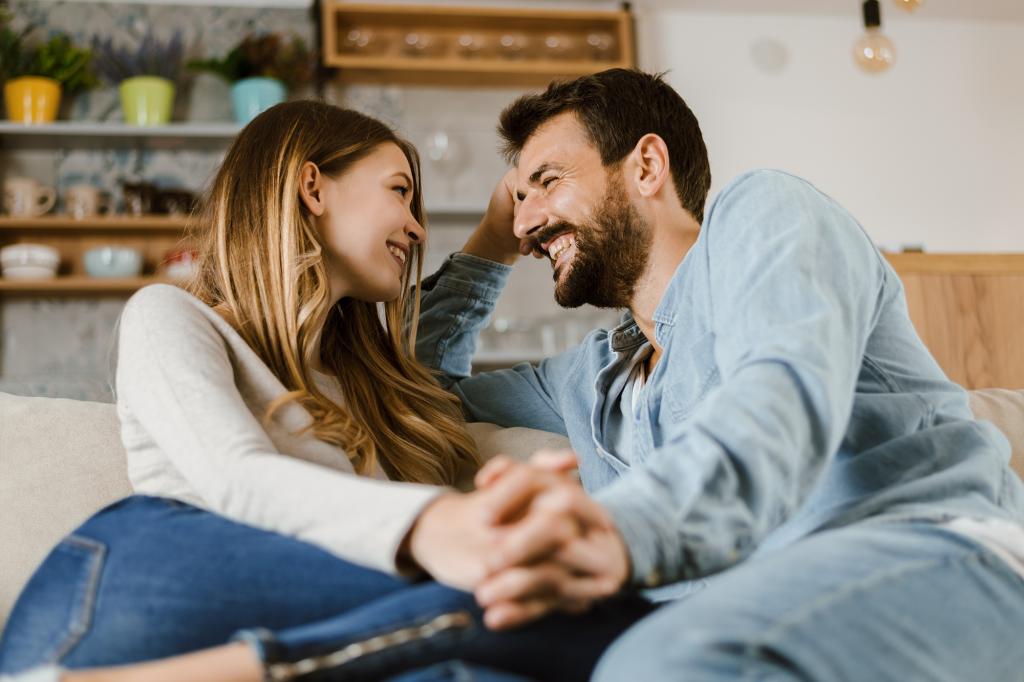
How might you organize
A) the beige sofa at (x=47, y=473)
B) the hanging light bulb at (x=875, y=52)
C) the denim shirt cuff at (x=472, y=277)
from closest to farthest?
the beige sofa at (x=47, y=473) < the denim shirt cuff at (x=472, y=277) < the hanging light bulb at (x=875, y=52)

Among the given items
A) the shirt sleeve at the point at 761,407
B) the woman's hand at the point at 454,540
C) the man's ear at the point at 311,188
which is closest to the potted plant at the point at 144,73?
the man's ear at the point at 311,188

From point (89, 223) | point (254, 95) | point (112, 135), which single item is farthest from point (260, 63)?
point (89, 223)

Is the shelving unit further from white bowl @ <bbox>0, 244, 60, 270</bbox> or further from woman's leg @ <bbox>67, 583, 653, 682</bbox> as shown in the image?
woman's leg @ <bbox>67, 583, 653, 682</bbox>

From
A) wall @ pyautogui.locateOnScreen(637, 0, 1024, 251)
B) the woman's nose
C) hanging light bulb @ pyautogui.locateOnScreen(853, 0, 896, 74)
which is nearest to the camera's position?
the woman's nose

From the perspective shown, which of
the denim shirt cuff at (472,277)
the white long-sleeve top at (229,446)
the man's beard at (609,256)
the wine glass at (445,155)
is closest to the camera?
the white long-sleeve top at (229,446)

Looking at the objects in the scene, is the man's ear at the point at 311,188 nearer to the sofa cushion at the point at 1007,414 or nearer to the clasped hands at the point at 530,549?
the clasped hands at the point at 530,549

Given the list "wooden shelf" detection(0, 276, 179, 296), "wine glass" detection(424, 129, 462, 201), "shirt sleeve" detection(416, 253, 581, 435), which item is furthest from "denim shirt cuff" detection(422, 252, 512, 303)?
"wine glass" detection(424, 129, 462, 201)

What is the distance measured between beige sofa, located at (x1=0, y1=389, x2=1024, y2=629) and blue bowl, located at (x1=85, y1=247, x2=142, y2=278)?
243cm

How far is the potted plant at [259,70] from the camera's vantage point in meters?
3.98

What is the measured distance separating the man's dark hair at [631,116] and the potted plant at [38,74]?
2.62 metres

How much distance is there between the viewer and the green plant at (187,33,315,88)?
405 centimetres

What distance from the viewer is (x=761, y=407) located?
2.97 feet

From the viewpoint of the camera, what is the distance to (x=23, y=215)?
3.90 m

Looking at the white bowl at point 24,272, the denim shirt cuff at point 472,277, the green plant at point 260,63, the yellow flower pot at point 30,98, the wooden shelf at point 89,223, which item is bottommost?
the denim shirt cuff at point 472,277
